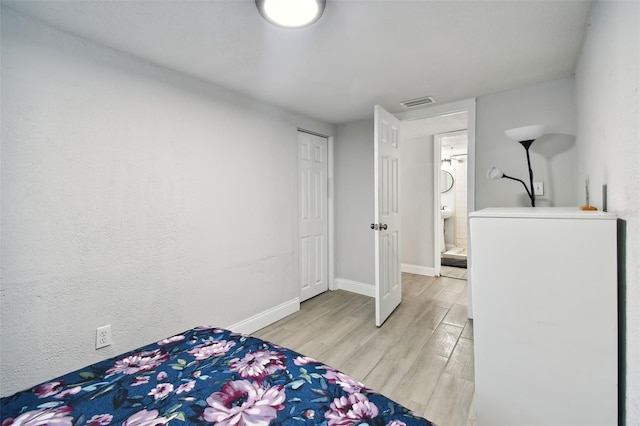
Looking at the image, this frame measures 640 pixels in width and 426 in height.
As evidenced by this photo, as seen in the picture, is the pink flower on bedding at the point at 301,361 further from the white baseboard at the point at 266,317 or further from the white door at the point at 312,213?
the white door at the point at 312,213

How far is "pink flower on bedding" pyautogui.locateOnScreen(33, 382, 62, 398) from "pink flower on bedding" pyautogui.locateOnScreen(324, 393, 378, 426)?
908 millimetres

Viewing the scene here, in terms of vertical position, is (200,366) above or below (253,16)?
below

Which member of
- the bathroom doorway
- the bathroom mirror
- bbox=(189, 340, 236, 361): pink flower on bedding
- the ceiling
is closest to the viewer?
bbox=(189, 340, 236, 361): pink flower on bedding

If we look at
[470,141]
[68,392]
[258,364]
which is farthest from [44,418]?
[470,141]

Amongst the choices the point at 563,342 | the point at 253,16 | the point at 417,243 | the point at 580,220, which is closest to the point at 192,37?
the point at 253,16

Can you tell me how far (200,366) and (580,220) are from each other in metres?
1.69

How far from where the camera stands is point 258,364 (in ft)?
3.59

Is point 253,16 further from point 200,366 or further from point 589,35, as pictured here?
point 589,35

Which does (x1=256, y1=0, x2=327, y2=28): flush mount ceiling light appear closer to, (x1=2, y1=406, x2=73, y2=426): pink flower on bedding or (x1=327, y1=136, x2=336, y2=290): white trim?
(x1=2, y1=406, x2=73, y2=426): pink flower on bedding

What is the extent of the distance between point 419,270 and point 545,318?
3422 mm

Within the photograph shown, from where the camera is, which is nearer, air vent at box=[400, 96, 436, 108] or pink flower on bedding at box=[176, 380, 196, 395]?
pink flower on bedding at box=[176, 380, 196, 395]

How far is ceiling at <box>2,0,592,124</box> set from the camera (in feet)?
4.76

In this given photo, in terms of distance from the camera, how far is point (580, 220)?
1226 millimetres

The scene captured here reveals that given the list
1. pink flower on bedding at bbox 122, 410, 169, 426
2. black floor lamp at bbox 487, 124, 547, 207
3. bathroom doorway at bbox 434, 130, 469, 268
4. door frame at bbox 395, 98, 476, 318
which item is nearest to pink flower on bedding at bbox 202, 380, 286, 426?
pink flower on bedding at bbox 122, 410, 169, 426
